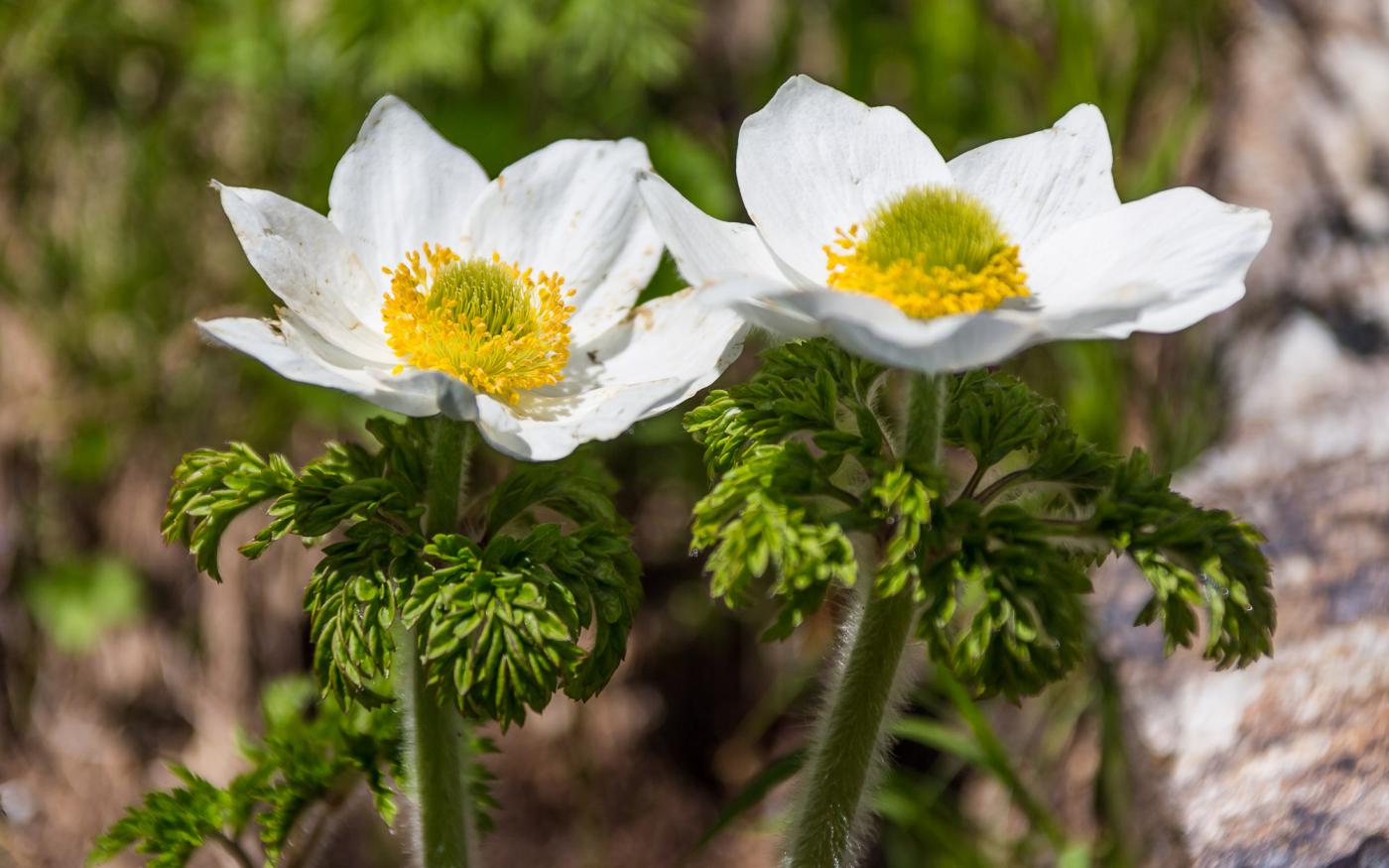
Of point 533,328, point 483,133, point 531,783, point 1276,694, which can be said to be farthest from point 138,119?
point 1276,694

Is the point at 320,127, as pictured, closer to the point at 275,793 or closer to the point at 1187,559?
the point at 275,793

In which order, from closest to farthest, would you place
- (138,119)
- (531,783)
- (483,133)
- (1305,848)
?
(1305,848)
(483,133)
(531,783)
(138,119)

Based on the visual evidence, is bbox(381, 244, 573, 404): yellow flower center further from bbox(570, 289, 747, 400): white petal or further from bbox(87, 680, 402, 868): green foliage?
bbox(87, 680, 402, 868): green foliage

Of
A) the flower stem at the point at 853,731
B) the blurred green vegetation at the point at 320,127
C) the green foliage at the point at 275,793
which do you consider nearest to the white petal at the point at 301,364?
the green foliage at the point at 275,793

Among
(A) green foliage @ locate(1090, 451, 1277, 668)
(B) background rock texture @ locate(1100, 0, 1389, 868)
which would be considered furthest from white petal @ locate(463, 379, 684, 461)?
(B) background rock texture @ locate(1100, 0, 1389, 868)

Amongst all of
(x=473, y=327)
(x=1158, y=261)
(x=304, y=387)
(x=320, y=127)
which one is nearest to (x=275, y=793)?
(x=473, y=327)

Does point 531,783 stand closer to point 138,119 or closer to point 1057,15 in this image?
point 138,119
